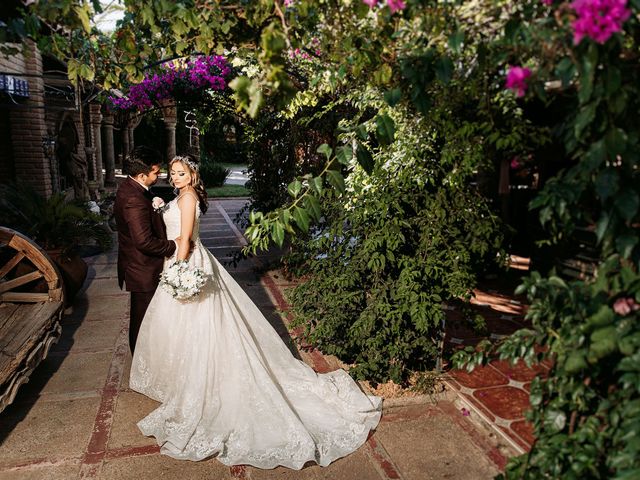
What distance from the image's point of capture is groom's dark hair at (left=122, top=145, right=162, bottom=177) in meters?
4.03

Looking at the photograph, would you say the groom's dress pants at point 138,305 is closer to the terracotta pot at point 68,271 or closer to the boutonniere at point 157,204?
the boutonniere at point 157,204

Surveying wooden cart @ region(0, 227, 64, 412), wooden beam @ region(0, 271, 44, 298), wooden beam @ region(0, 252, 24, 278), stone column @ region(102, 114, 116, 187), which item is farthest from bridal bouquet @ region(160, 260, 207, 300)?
stone column @ region(102, 114, 116, 187)

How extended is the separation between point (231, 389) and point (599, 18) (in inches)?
126

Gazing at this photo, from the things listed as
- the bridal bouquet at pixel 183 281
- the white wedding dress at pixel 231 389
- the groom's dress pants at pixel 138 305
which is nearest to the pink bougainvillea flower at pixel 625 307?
the white wedding dress at pixel 231 389

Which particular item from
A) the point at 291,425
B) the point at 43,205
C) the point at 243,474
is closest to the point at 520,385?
the point at 291,425

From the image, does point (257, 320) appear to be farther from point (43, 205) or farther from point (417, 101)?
point (43, 205)

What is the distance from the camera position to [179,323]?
12.9ft

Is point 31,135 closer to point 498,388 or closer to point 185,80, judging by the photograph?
point 185,80

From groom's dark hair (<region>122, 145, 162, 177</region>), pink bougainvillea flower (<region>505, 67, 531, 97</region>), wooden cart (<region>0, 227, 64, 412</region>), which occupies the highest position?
pink bougainvillea flower (<region>505, 67, 531, 97</region>)

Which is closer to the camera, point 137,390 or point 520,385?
point 137,390

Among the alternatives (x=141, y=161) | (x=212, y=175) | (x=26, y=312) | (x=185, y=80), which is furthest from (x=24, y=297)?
(x=212, y=175)

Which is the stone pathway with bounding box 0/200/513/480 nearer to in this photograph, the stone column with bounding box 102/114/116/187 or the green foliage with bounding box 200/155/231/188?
the stone column with bounding box 102/114/116/187

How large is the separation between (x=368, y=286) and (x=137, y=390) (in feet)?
7.08

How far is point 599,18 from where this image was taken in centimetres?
143
